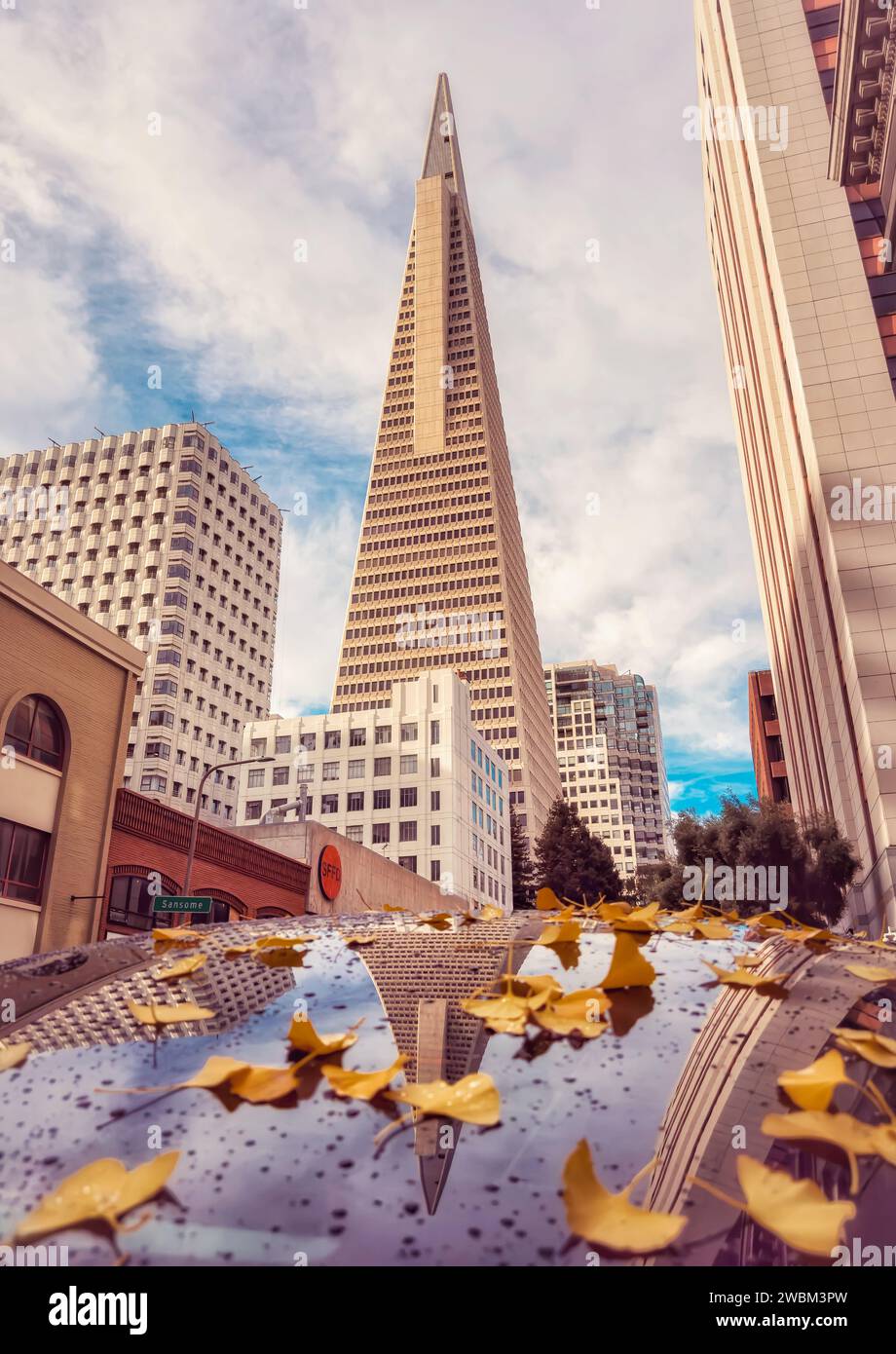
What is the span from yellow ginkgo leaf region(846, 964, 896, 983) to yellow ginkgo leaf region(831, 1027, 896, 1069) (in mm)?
197

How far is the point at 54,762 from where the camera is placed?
21109 millimetres

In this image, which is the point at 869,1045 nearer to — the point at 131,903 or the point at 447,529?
the point at 131,903

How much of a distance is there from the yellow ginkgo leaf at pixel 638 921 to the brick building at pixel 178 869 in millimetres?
19314

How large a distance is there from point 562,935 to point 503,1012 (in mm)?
489

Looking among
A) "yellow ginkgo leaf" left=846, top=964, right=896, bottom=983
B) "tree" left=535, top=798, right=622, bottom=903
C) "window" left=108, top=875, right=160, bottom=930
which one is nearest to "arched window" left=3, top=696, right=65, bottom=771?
"window" left=108, top=875, right=160, bottom=930

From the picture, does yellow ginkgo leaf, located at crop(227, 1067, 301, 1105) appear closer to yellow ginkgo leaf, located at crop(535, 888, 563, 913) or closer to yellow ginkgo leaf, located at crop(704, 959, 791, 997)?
yellow ginkgo leaf, located at crop(704, 959, 791, 997)

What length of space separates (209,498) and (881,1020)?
90591 mm

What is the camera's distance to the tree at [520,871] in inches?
2839

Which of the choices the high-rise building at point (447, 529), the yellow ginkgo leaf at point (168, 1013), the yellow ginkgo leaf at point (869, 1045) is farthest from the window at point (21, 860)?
the high-rise building at point (447, 529)

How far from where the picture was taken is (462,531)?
125000 millimetres

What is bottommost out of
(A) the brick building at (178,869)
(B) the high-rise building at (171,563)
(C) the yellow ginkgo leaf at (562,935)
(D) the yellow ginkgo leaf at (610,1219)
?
(D) the yellow ginkgo leaf at (610,1219)

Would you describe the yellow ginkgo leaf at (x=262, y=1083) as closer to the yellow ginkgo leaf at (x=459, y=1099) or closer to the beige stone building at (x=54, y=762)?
the yellow ginkgo leaf at (x=459, y=1099)
